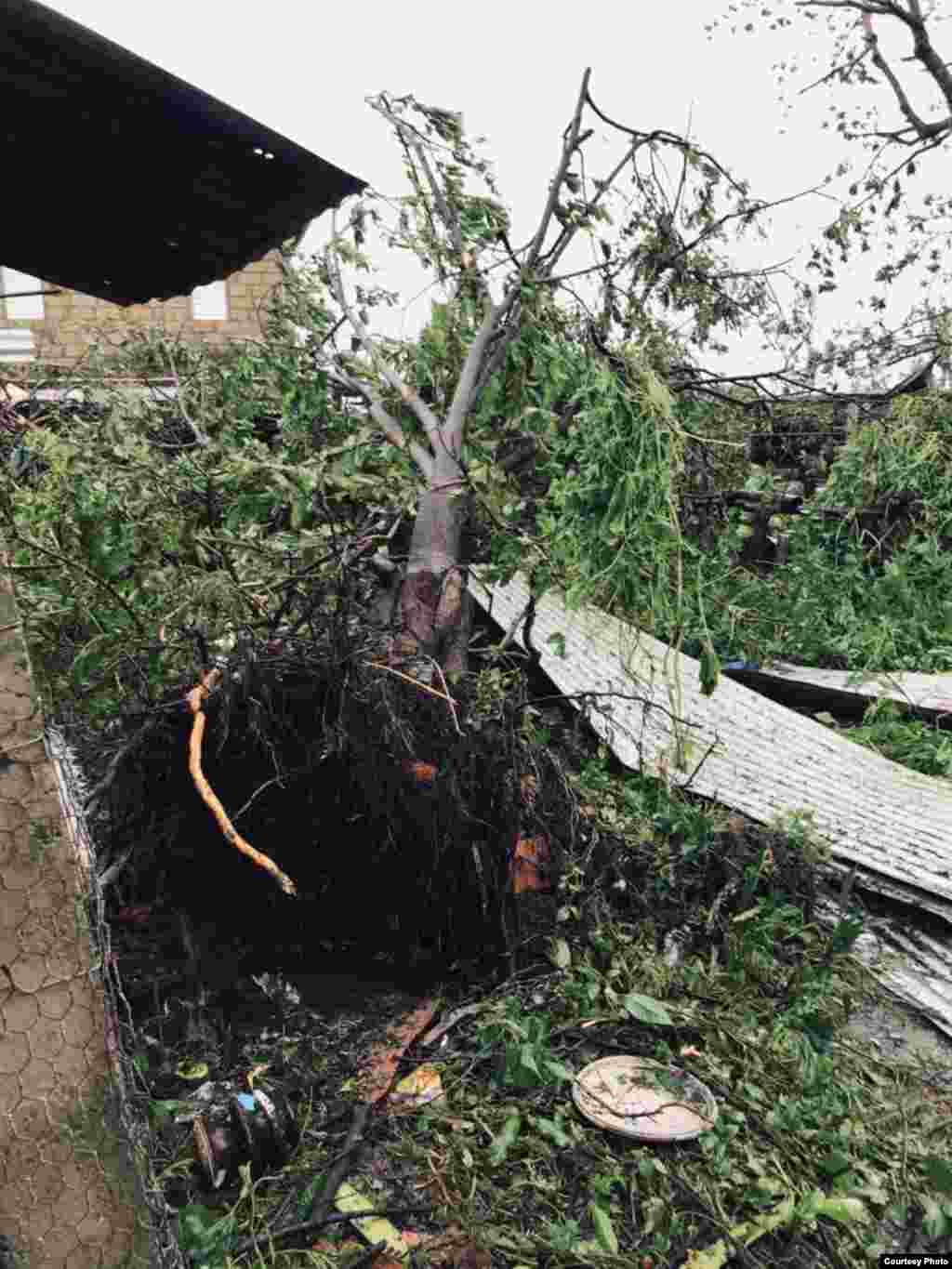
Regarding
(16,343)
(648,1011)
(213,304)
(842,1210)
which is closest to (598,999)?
(648,1011)

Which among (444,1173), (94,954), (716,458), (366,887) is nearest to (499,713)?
(366,887)

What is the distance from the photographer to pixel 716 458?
7.49 meters

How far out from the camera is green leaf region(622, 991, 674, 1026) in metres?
2.89

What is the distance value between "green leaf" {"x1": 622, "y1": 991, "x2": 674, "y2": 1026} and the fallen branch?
1071 millimetres

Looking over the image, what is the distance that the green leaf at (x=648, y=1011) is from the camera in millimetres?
2891

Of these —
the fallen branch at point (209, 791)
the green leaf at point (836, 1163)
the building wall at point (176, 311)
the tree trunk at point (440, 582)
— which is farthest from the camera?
the building wall at point (176, 311)

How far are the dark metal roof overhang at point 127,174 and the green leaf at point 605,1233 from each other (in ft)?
8.49

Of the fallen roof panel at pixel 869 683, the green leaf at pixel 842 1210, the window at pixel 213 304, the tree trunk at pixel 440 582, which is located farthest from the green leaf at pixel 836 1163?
the window at pixel 213 304

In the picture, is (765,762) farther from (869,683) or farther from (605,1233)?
(605,1233)

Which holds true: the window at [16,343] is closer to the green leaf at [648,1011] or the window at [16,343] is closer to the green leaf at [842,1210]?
the green leaf at [648,1011]

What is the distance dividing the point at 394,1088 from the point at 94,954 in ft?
4.29

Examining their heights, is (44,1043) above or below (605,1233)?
above

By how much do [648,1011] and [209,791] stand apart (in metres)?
1.46

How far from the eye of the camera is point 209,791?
2428 millimetres
